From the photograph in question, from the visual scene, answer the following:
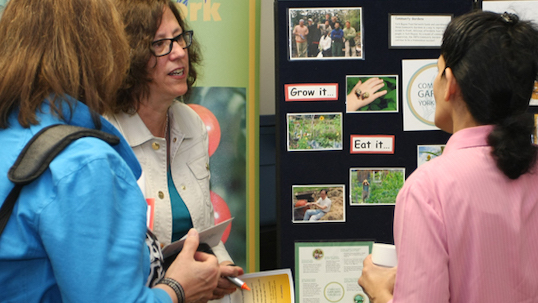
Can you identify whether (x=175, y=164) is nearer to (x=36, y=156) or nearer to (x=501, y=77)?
(x=36, y=156)

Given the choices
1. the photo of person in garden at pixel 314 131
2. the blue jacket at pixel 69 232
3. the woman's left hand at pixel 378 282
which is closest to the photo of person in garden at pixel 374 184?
the photo of person in garden at pixel 314 131

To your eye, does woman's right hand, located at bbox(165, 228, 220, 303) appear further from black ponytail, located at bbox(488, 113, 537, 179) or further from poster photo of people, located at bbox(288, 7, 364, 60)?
poster photo of people, located at bbox(288, 7, 364, 60)

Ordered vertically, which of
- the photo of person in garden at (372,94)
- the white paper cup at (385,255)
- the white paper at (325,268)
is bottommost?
the white paper at (325,268)

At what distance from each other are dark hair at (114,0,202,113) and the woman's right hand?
2.10 ft

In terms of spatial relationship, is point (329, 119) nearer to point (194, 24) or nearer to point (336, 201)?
point (336, 201)

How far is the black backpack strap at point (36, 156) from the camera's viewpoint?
76 cm

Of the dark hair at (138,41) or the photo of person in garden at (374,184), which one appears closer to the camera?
the dark hair at (138,41)

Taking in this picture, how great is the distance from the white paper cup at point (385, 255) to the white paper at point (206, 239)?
1.42 ft

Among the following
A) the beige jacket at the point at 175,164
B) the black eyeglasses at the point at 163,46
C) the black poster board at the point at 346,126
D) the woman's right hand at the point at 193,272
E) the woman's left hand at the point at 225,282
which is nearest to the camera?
the woman's right hand at the point at 193,272

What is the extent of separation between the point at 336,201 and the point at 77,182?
5.48ft

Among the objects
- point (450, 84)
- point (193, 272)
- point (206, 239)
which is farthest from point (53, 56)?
point (450, 84)

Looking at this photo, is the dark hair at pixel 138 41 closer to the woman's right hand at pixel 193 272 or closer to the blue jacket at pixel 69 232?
the woman's right hand at pixel 193 272

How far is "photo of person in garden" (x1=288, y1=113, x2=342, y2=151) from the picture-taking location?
2.30 m

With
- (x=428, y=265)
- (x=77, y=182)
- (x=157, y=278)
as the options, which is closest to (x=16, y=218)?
(x=77, y=182)
